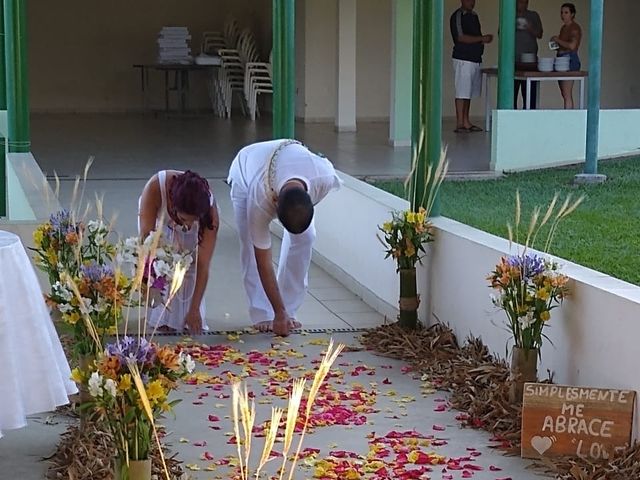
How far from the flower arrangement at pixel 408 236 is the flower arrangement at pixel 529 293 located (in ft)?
3.77

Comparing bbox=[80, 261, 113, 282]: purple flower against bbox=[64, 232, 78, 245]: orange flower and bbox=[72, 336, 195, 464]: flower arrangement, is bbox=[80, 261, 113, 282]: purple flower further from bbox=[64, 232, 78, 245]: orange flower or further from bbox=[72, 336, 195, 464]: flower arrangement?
bbox=[72, 336, 195, 464]: flower arrangement

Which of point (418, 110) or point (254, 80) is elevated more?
point (254, 80)

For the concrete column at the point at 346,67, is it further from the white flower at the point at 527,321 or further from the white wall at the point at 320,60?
the white flower at the point at 527,321

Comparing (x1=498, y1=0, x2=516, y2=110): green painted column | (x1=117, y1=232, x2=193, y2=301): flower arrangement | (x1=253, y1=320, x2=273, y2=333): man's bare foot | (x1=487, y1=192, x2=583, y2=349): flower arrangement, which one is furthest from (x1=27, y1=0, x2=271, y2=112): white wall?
(x1=487, y1=192, x2=583, y2=349): flower arrangement

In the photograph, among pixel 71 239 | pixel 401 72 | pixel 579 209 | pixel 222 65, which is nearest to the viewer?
pixel 71 239

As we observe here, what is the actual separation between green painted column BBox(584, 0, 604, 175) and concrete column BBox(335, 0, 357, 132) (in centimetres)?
630

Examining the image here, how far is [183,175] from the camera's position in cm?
525

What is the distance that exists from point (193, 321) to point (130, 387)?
2.56 m

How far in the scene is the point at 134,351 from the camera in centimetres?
326

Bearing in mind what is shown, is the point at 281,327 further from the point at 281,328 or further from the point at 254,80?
the point at 254,80

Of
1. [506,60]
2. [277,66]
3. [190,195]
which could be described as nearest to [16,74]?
[277,66]

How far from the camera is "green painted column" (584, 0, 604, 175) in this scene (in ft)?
32.2

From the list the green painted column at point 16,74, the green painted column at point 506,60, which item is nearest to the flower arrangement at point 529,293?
the green painted column at point 16,74

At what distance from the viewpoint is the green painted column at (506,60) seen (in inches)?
449
